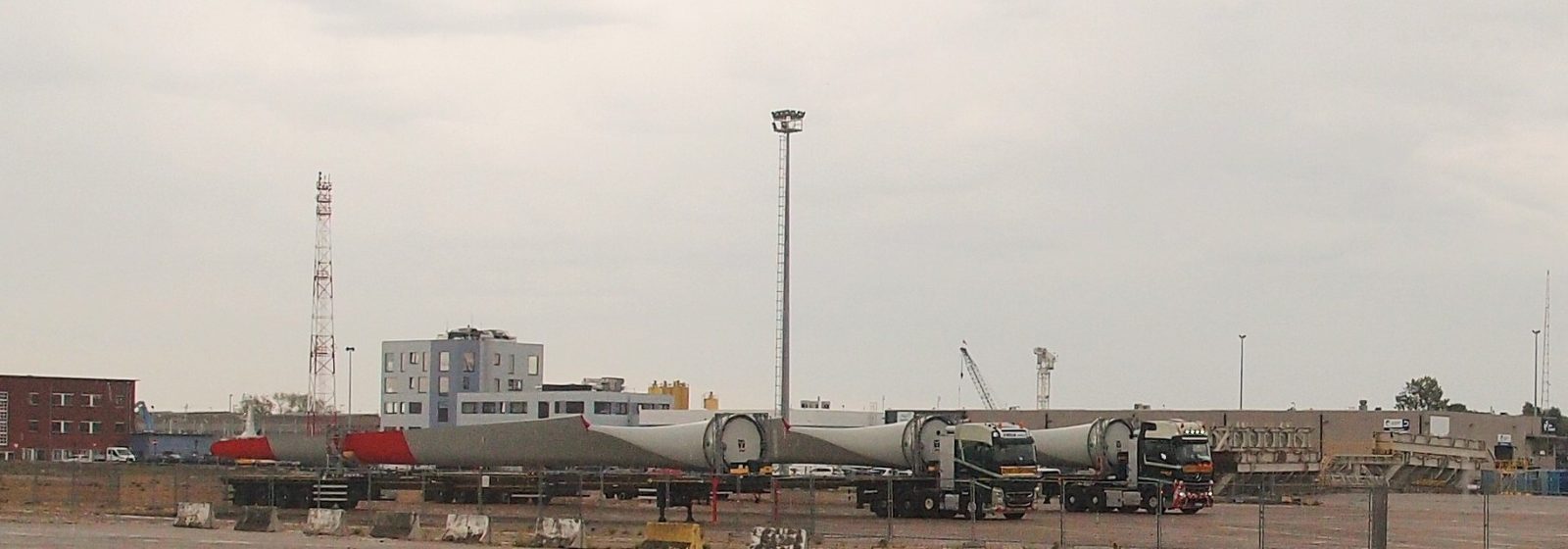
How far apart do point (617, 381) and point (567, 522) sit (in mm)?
93587

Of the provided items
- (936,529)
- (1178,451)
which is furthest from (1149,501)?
(936,529)

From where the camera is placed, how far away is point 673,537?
32.2 metres

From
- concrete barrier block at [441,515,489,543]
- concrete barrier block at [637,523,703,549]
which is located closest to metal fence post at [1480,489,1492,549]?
concrete barrier block at [637,523,703,549]

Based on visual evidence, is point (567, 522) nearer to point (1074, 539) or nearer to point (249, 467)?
point (1074, 539)

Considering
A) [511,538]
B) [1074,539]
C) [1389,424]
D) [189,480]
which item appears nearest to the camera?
[511,538]

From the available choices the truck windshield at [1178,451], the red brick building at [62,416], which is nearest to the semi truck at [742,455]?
the truck windshield at [1178,451]

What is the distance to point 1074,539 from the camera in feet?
126

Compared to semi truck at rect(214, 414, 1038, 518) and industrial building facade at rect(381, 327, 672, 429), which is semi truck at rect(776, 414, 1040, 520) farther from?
industrial building facade at rect(381, 327, 672, 429)

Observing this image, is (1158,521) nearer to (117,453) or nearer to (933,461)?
(933,461)

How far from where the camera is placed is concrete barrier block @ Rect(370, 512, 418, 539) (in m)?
37.0

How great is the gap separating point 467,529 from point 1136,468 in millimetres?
26946

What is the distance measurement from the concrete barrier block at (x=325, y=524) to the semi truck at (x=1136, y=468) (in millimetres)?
22131

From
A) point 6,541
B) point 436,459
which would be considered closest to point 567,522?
point 6,541

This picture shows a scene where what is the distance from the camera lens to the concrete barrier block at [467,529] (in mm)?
35500
